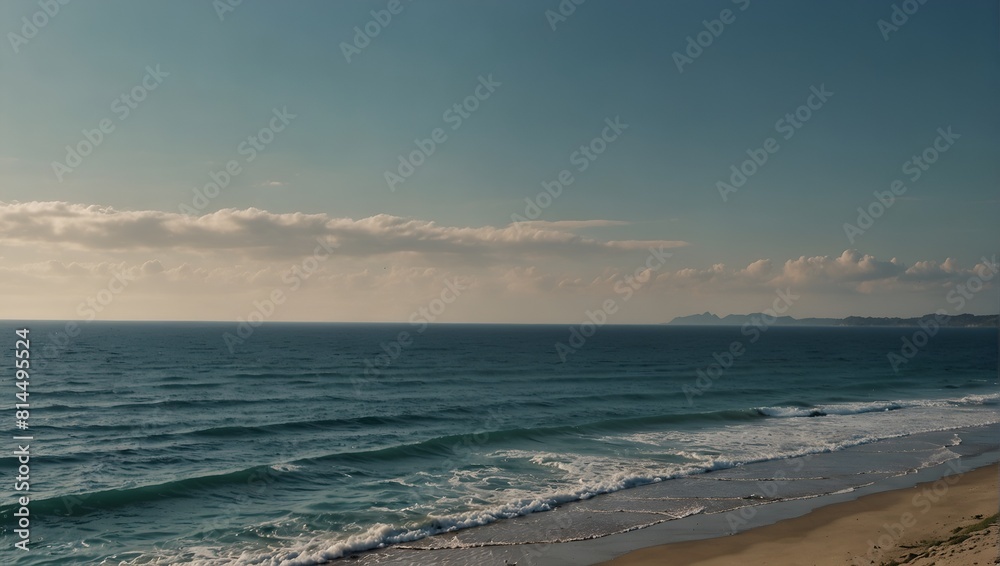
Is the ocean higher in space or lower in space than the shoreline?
higher

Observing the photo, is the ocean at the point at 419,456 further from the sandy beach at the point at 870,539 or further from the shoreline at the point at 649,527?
the sandy beach at the point at 870,539

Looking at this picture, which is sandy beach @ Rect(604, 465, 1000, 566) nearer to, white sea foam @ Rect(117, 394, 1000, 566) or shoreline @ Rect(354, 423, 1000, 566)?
shoreline @ Rect(354, 423, 1000, 566)

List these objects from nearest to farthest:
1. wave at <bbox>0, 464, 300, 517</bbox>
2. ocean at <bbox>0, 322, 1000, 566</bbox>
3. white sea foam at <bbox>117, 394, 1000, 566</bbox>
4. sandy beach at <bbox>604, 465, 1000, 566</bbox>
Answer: sandy beach at <bbox>604, 465, 1000, 566</bbox> < white sea foam at <bbox>117, 394, 1000, 566</bbox> < ocean at <bbox>0, 322, 1000, 566</bbox> < wave at <bbox>0, 464, 300, 517</bbox>

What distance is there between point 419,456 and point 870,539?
16976 mm

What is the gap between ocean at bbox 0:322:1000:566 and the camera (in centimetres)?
1734

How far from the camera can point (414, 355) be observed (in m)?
88.1

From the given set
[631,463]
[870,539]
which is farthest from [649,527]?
[631,463]

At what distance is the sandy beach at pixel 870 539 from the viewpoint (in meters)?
14.0

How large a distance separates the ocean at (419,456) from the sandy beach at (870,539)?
6.60 ft

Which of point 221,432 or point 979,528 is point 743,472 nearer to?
point 979,528

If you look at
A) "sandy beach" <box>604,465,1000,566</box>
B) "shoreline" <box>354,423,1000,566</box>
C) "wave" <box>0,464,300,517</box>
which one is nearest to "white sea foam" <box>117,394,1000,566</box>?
"shoreline" <box>354,423,1000,566</box>

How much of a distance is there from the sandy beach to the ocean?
201cm

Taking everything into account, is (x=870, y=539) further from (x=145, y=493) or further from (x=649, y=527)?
(x=145, y=493)

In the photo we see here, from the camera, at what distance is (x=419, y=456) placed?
26.9m
